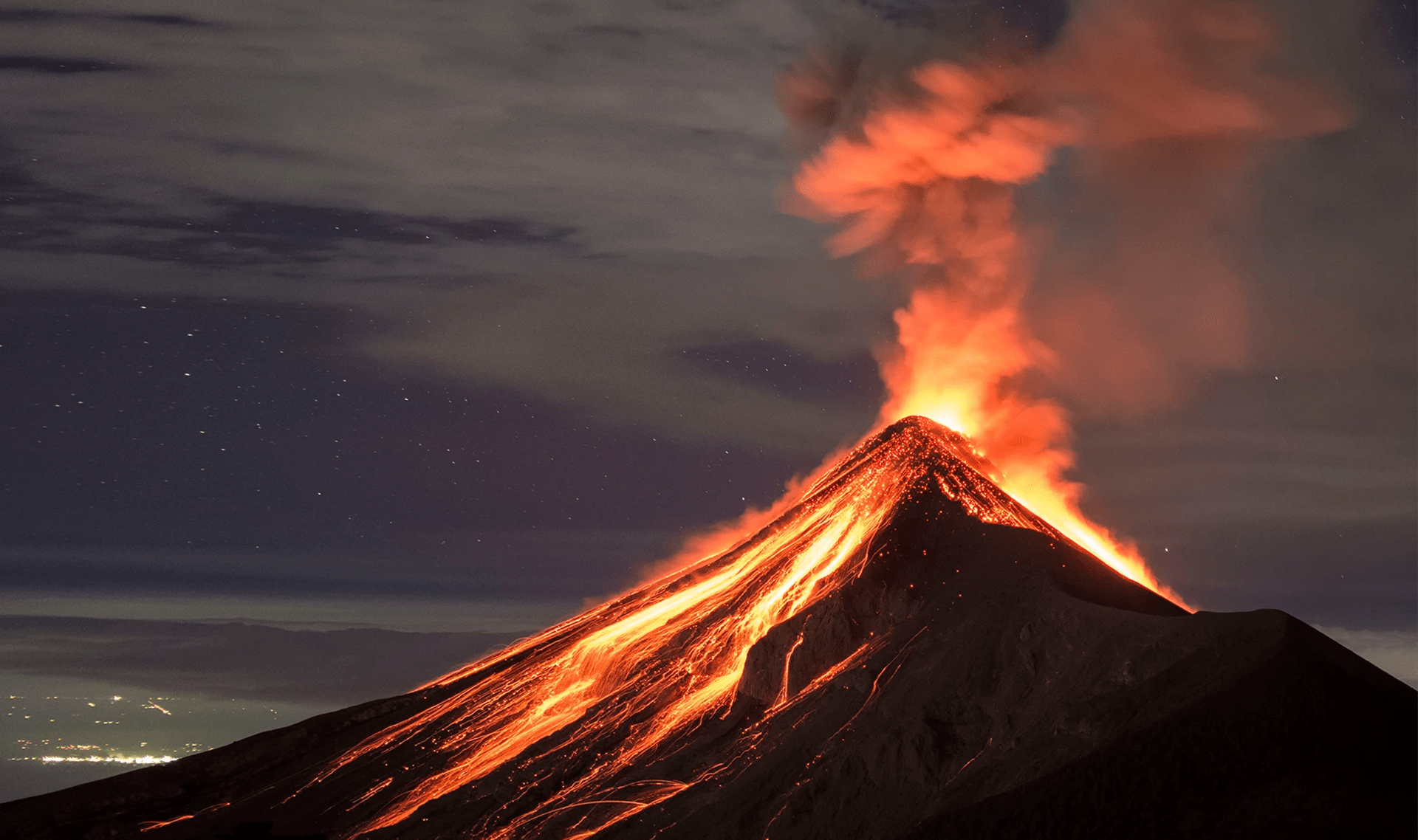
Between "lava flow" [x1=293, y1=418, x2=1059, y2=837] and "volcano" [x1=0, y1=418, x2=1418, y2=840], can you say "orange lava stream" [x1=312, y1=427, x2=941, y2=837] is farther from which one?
"volcano" [x1=0, y1=418, x2=1418, y2=840]

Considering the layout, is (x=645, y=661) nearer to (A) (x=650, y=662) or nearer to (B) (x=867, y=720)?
(A) (x=650, y=662)

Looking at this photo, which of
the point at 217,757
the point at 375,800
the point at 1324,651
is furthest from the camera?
the point at 217,757

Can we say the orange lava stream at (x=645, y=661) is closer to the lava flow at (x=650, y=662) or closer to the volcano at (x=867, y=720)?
the lava flow at (x=650, y=662)

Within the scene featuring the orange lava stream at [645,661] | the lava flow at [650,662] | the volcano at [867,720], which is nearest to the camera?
the volcano at [867,720]

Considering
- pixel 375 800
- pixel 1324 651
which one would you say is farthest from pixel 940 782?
pixel 375 800

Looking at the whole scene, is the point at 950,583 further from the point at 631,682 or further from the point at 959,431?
the point at 959,431

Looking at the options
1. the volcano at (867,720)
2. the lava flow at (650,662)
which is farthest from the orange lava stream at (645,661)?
the volcano at (867,720)

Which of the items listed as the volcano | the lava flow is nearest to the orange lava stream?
the lava flow

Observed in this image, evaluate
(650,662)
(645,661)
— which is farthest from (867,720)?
(645,661)
